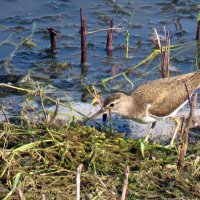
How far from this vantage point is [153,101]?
7.53 meters

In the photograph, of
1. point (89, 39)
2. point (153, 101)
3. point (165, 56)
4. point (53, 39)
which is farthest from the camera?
point (89, 39)

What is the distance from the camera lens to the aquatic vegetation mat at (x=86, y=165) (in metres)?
6.11

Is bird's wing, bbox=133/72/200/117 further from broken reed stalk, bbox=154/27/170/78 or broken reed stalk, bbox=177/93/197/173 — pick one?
broken reed stalk, bbox=177/93/197/173

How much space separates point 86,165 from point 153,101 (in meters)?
1.35

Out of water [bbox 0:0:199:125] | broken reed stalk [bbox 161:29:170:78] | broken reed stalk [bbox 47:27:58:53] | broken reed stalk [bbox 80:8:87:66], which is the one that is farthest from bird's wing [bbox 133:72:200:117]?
broken reed stalk [bbox 47:27:58:53]

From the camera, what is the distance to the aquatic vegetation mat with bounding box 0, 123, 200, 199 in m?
6.11

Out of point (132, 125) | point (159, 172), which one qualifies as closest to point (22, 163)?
point (159, 172)

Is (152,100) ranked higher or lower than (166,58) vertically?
lower

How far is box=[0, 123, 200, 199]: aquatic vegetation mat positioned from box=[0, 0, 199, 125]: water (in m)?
1.29

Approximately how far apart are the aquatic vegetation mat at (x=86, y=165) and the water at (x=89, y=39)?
1288 mm

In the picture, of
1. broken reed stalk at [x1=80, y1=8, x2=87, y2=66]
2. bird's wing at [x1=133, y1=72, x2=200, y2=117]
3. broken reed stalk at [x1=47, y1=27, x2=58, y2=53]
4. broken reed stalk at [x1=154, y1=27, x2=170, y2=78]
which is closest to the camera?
bird's wing at [x1=133, y1=72, x2=200, y2=117]

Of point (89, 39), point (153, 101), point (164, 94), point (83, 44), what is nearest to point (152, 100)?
point (153, 101)

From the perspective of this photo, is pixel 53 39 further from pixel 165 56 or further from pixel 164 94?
pixel 164 94

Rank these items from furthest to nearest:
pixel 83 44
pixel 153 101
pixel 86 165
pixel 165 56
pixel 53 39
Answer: pixel 53 39, pixel 83 44, pixel 165 56, pixel 153 101, pixel 86 165
